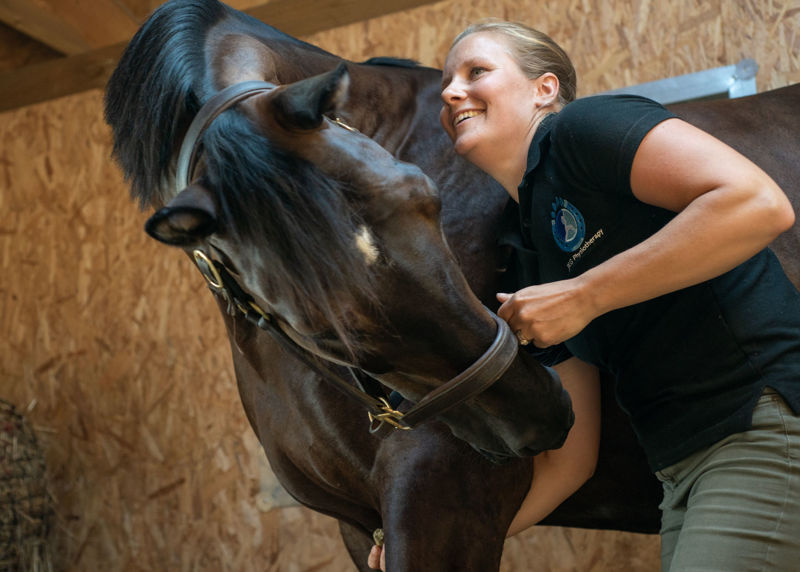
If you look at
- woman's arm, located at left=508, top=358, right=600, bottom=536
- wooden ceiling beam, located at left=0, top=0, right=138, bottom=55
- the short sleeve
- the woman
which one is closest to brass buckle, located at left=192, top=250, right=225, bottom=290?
the woman

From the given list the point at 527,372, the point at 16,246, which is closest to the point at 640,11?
the point at 527,372

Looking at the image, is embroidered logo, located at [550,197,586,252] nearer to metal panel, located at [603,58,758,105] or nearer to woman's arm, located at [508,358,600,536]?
woman's arm, located at [508,358,600,536]

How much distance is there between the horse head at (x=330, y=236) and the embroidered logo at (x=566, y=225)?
0.62ft

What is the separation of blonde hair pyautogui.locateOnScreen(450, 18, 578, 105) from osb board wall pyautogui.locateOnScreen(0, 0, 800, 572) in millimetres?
1071

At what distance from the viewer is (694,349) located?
102cm

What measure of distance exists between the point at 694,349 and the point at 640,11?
1632 millimetres

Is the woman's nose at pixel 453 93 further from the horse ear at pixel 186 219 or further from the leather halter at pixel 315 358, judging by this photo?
the horse ear at pixel 186 219

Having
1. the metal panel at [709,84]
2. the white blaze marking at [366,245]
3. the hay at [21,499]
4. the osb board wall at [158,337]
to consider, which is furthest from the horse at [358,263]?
the hay at [21,499]

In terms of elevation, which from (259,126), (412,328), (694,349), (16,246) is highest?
(16,246)

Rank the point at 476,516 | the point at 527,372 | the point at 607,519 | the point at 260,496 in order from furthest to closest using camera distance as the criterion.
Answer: the point at 260,496 < the point at 607,519 < the point at 476,516 < the point at 527,372

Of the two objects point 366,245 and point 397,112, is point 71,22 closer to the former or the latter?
point 397,112

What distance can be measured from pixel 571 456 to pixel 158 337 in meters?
1.84

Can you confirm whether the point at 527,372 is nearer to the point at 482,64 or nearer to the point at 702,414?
the point at 702,414

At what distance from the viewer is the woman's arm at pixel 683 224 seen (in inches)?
35.3
